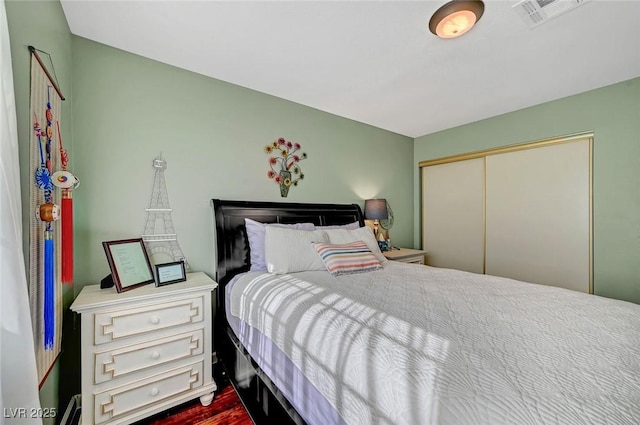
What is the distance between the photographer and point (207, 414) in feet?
5.33

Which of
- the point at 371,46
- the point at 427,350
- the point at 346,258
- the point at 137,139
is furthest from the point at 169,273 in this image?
the point at 371,46

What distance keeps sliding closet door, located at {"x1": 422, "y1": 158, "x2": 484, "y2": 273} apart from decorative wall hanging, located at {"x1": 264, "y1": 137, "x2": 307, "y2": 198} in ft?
6.92

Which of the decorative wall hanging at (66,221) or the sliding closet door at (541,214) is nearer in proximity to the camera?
the decorative wall hanging at (66,221)

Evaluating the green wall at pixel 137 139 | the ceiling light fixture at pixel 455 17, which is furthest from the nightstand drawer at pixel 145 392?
the ceiling light fixture at pixel 455 17

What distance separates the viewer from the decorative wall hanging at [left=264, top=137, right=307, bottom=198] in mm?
2535

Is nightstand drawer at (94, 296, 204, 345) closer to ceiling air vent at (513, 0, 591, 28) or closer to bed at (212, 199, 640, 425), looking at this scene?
bed at (212, 199, 640, 425)

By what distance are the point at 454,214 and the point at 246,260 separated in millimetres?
2827

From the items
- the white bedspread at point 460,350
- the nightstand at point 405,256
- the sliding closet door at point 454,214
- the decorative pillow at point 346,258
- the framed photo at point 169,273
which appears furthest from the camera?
the sliding closet door at point 454,214

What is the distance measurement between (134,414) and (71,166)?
5.15 ft

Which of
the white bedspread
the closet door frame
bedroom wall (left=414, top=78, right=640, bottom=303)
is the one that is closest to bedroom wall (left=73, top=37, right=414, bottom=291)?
the white bedspread

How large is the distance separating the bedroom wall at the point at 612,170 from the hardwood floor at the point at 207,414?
10.8 feet

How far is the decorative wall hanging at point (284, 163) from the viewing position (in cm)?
254

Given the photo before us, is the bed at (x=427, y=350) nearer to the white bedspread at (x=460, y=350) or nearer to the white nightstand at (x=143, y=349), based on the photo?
the white bedspread at (x=460, y=350)

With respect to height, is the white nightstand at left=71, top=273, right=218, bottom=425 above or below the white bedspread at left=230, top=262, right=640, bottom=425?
below
